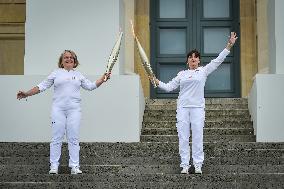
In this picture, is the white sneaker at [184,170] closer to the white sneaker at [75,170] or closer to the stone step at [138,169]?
the stone step at [138,169]

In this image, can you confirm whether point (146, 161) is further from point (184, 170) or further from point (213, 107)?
point (213, 107)

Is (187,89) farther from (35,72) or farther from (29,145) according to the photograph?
(35,72)

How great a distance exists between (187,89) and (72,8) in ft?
14.0

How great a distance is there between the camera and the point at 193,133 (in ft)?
26.8

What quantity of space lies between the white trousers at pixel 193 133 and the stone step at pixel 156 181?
45 cm

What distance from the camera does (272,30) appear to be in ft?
39.4

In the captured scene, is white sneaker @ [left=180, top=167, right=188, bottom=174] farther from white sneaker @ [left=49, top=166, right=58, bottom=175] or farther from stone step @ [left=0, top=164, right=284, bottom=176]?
white sneaker @ [left=49, top=166, right=58, bottom=175]

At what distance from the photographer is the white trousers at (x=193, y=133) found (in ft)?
26.7

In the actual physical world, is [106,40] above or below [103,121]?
above


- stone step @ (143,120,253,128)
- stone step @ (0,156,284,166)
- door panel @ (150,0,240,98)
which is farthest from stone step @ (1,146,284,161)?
door panel @ (150,0,240,98)

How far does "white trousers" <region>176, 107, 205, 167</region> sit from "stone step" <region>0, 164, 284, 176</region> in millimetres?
235

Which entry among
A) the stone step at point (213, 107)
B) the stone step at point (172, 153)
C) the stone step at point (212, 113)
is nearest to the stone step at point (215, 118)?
the stone step at point (212, 113)

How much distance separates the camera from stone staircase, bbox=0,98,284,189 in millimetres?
7605

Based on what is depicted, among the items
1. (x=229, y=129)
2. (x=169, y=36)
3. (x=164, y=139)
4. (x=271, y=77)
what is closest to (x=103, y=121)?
(x=164, y=139)
